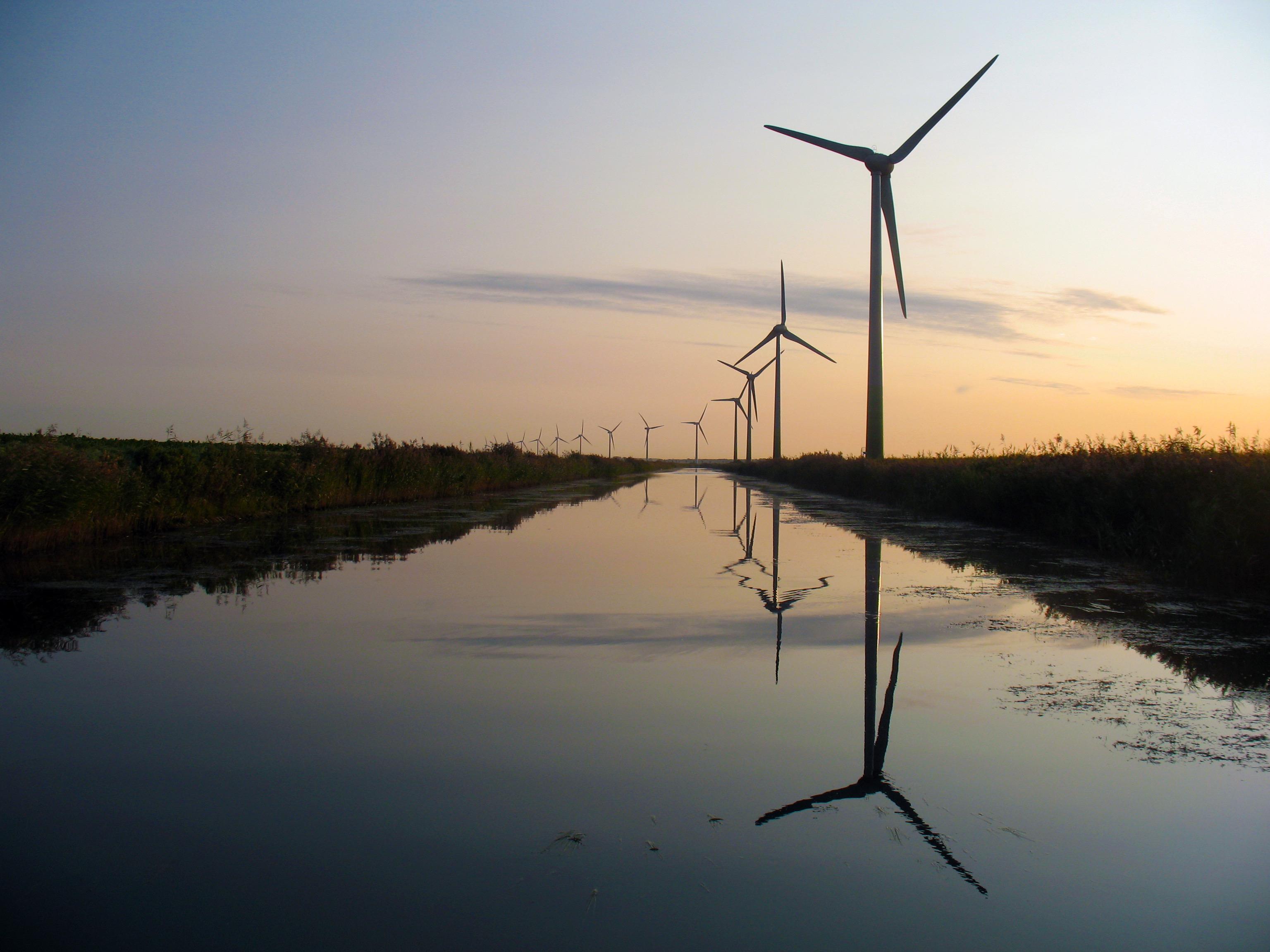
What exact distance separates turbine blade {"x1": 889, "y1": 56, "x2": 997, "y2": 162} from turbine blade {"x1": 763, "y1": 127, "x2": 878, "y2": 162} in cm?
93

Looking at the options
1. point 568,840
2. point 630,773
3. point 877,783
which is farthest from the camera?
point 630,773

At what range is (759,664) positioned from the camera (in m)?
7.00

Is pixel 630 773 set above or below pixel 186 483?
below

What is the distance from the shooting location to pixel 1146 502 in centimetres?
1405

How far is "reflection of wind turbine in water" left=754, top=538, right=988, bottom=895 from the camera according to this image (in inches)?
150

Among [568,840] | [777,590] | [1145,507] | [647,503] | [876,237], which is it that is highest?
[876,237]

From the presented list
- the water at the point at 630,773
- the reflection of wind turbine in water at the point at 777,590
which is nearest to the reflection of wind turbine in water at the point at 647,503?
the reflection of wind turbine in water at the point at 777,590

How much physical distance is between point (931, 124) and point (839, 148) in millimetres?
3875

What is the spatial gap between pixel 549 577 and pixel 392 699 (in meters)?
6.10

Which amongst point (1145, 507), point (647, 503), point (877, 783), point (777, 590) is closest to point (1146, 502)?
point (1145, 507)

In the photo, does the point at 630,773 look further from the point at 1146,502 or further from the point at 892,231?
the point at 892,231

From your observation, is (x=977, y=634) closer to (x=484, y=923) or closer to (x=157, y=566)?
(x=484, y=923)

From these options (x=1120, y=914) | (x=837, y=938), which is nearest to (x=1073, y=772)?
(x=1120, y=914)

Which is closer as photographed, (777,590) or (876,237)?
(777,590)
